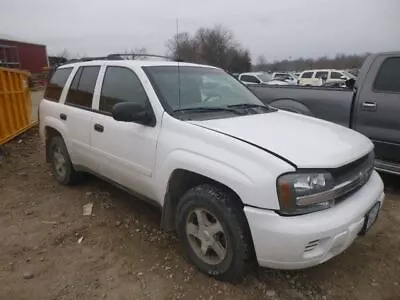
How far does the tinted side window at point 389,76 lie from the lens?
184 inches

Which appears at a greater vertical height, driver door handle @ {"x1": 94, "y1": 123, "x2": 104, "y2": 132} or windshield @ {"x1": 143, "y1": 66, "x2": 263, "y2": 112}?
windshield @ {"x1": 143, "y1": 66, "x2": 263, "y2": 112}

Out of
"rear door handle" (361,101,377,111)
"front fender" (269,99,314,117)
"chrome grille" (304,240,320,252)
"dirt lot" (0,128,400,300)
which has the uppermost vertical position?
"rear door handle" (361,101,377,111)

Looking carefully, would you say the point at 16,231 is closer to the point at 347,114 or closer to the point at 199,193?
the point at 199,193

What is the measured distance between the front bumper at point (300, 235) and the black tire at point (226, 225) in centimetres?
11

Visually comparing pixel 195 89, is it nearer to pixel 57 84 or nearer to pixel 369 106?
pixel 57 84

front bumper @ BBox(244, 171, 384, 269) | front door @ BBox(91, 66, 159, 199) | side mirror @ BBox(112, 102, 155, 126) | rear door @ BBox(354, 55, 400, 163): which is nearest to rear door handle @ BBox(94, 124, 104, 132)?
front door @ BBox(91, 66, 159, 199)

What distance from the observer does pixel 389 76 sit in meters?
4.73

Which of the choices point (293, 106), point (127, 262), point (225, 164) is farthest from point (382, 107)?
point (127, 262)

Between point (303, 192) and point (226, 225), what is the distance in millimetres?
588

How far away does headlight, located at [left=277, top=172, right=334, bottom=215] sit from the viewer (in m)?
2.35

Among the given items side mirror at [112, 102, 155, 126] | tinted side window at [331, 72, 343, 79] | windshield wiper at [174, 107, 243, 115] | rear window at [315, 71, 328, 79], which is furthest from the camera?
rear window at [315, 71, 328, 79]

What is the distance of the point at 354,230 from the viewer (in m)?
2.56

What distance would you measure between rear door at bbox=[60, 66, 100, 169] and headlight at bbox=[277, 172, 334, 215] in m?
2.42

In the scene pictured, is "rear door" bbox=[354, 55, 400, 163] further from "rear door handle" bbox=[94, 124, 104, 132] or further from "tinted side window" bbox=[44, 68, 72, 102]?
"tinted side window" bbox=[44, 68, 72, 102]
